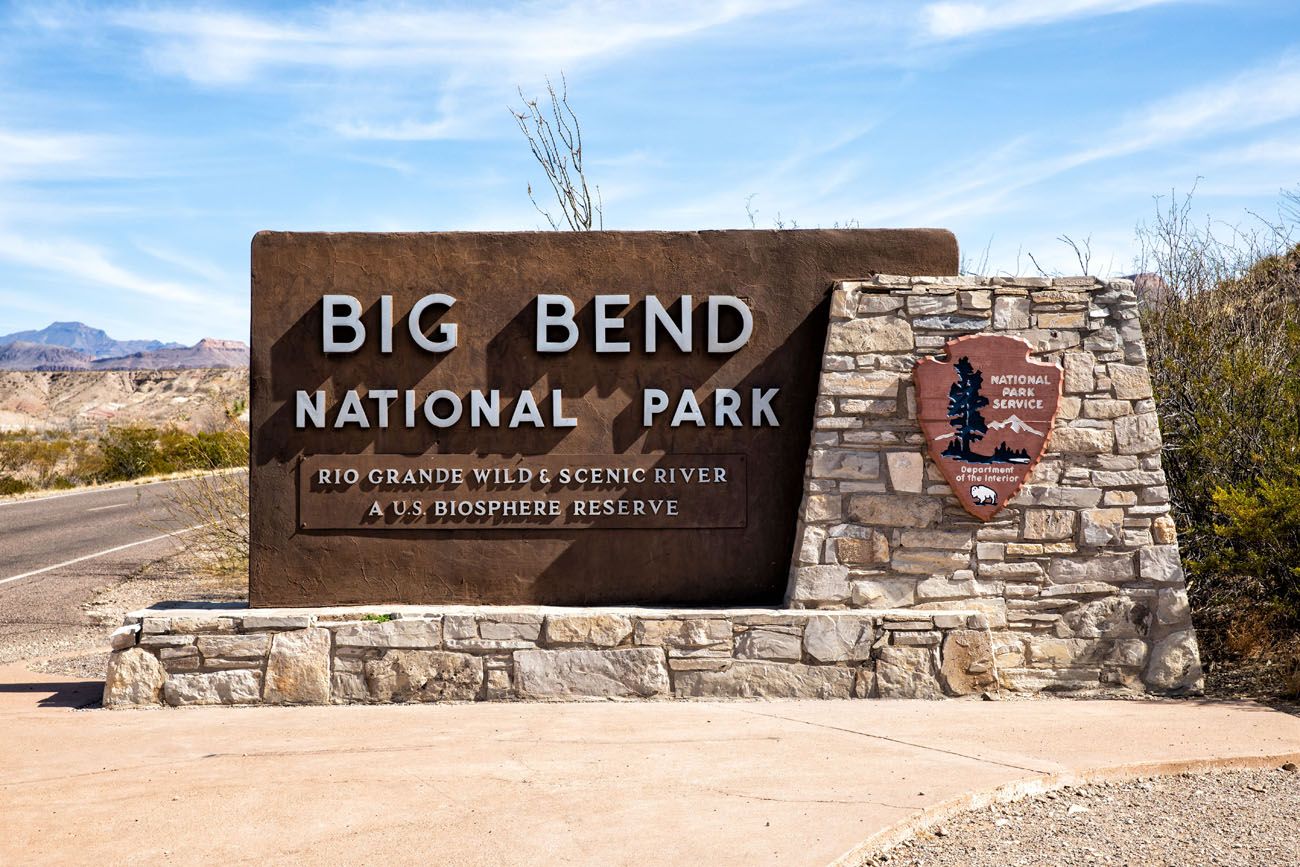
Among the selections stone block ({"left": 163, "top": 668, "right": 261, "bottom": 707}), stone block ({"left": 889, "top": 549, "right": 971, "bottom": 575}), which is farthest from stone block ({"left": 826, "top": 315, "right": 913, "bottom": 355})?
stone block ({"left": 163, "top": 668, "right": 261, "bottom": 707})

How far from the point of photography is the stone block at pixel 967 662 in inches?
Answer: 309

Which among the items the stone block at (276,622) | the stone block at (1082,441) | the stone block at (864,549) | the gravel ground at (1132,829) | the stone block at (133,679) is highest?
the stone block at (1082,441)

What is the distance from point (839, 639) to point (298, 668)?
3.68m

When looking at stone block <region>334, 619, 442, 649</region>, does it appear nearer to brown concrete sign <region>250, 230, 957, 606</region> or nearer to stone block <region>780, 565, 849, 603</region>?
brown concrete sign <region>250, 230, 957, 606</region>

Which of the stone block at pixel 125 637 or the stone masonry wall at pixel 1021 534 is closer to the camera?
the stone block at pixel 125 637

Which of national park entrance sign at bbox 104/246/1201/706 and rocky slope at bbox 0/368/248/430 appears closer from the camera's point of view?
national park entrance sign at bbox 104/246/1201/706

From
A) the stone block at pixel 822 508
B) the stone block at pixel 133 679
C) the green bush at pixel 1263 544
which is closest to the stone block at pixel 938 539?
the stone block at pixel 822 508

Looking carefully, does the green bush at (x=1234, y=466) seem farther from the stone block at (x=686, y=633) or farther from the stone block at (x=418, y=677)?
the stone block at (x=418, y=677)

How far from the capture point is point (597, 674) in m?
7.82

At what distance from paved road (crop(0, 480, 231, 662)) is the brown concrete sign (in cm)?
384

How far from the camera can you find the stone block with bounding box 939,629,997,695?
25.7 ft

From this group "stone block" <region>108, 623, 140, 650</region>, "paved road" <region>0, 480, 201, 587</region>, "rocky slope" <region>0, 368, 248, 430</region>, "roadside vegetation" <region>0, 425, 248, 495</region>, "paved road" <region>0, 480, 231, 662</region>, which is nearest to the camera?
"stone block" <region>108, 623, 140, 650</region>

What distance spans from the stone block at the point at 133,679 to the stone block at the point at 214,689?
75mm

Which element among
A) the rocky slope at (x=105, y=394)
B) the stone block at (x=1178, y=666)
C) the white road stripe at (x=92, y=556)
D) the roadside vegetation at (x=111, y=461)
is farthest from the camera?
the rocky slope at (x=105, y=394)
